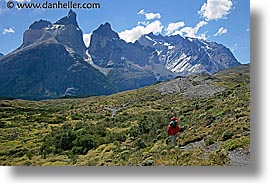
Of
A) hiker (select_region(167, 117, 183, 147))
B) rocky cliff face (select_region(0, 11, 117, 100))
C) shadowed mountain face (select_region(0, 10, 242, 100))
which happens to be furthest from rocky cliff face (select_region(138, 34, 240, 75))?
rocky cliff face (select_region(0, 11, 117, 100))

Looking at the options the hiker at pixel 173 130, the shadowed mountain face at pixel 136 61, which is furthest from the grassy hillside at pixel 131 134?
the shadowed mountain face at pixel 136 61

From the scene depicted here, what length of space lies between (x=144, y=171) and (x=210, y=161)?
1.26 m

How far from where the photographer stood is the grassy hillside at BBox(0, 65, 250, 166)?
26.2 feet

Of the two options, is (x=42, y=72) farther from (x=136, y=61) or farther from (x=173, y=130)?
(x=173, y=130)

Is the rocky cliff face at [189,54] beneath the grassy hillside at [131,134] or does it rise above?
above

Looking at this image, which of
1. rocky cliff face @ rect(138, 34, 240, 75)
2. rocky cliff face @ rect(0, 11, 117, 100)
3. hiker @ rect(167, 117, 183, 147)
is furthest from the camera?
rocky cliff face @ rect(0, 11, 117, 100)

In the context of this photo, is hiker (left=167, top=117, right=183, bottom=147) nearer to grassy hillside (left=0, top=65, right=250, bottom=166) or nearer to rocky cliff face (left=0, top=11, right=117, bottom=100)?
grassy hillside (left=0, top=65, right=250, bottom=166)

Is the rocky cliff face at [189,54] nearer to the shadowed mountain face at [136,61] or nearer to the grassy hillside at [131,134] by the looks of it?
the shadowed mountain face at [136,61]

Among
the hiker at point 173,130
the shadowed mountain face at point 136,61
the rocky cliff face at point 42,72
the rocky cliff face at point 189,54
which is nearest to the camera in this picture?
the hiker at point 173,130

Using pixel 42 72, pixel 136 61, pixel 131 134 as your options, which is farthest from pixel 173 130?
pixel 42 72

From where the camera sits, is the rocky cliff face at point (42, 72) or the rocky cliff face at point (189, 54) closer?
the rocky cliff face at point (189, 54)

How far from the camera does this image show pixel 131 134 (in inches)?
370

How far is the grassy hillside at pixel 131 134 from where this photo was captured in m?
8.00
